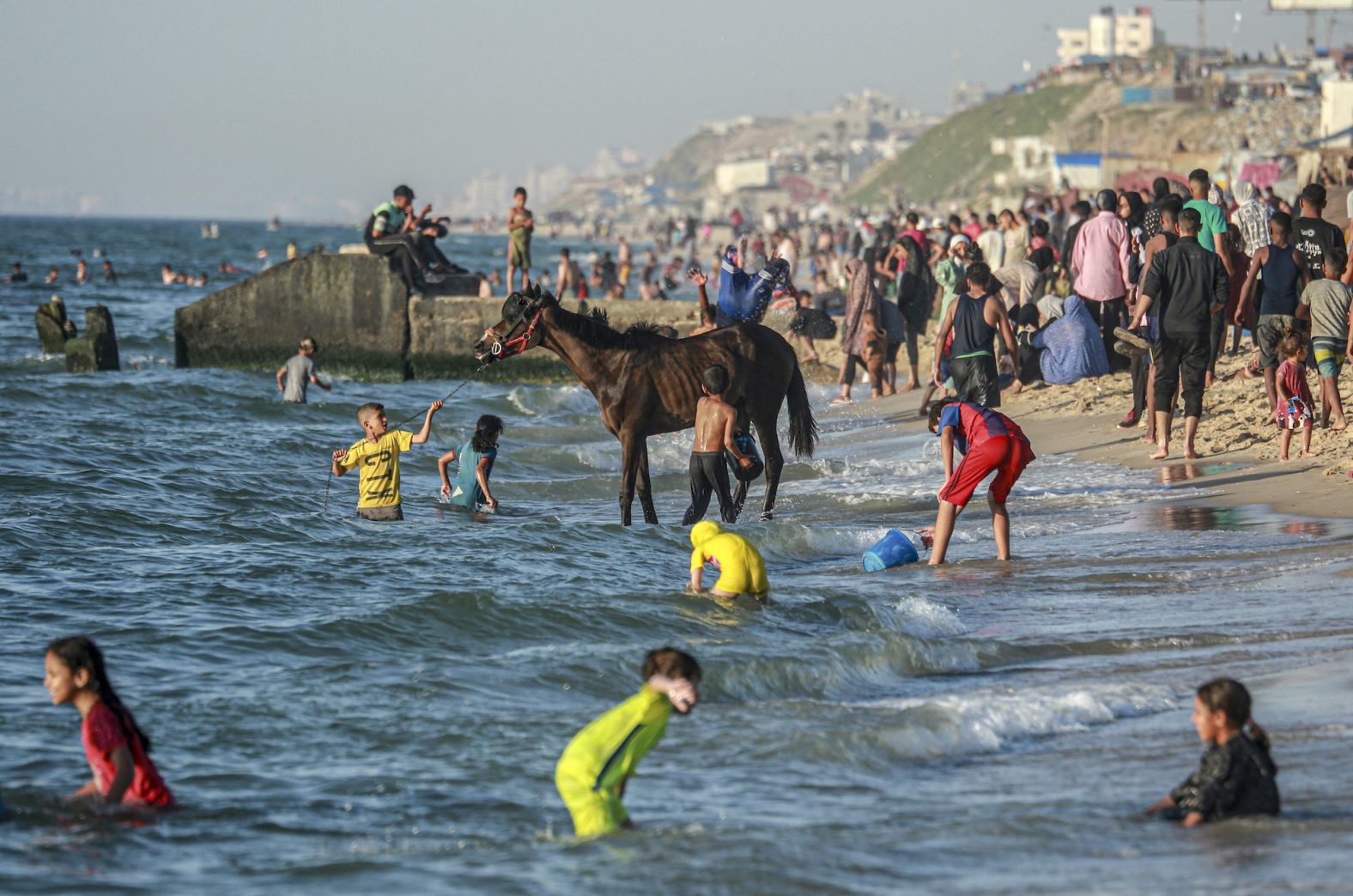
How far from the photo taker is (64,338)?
30234mm

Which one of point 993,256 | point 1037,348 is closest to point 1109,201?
point 1037,348

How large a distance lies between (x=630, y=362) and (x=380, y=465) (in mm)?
2186

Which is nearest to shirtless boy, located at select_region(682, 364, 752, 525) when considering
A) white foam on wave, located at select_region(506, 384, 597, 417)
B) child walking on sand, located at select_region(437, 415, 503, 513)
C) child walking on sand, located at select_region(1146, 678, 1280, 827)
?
child walking on sand, located at select_region(437, 415, 503, 513)

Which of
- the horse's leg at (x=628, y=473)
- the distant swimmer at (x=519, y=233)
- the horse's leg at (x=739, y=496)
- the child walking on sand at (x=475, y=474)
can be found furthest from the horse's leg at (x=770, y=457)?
the distant swimmer at (x=519, y=233)

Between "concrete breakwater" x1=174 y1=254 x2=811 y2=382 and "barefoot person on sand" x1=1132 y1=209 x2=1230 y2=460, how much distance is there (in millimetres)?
11038

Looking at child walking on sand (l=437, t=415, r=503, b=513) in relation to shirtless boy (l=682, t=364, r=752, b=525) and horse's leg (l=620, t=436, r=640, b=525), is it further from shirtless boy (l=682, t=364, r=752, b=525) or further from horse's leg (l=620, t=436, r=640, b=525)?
shirtless boy (l=682, t=364, r=752, b=525)

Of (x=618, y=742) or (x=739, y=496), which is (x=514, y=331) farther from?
(x=618, y=742)

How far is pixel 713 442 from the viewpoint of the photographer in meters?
12.7

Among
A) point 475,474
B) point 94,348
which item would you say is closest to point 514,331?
point 475,474

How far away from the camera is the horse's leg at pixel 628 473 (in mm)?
13676

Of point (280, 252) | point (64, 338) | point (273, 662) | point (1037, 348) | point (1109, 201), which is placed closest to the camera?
point (273, 662)

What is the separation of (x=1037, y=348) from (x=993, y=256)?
4.78 m

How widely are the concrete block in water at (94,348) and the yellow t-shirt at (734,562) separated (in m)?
20.3

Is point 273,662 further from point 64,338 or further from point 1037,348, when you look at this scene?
point 64,338
